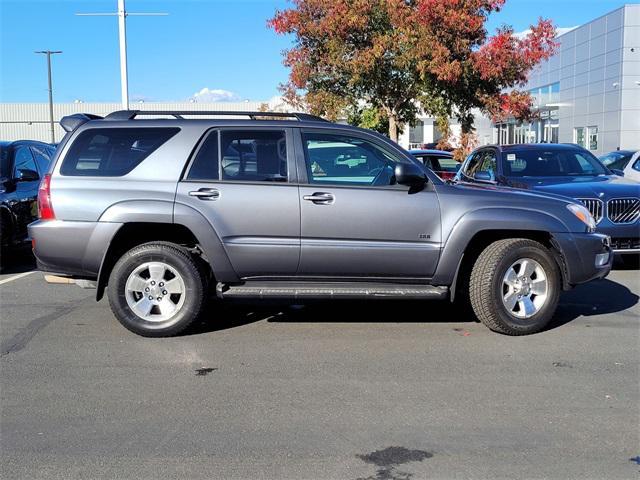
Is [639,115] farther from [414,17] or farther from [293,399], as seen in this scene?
[293,399]

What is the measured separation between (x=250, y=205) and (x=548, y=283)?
282cm

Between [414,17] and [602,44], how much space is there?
2958cm

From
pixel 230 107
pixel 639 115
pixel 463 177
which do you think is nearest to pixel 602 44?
pixel 639 115

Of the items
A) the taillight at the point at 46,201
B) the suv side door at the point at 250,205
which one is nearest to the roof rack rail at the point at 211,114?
the suv side door at the point at 250,205

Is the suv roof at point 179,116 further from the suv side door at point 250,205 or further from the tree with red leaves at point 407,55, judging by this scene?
the tree with red leaves at point 407,55

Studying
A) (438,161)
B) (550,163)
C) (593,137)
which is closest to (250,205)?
(550,163)

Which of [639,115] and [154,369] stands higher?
[639,115]

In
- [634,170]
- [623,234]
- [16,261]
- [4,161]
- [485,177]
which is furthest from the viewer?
[634,170]

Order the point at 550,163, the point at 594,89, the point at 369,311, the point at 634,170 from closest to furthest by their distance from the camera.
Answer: the point at 369,311 < the point at 550,163 < the point at 634,170 < the point at 594,89

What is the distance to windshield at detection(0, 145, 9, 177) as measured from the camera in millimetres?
9734

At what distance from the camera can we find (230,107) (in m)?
53.2

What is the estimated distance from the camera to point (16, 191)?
9.77 m

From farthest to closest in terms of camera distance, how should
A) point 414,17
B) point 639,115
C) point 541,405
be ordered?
point 639,115, point 414,17, point 541,405

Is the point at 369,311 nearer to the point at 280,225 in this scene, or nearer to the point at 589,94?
the point at 280,225
